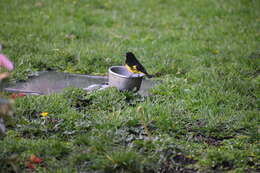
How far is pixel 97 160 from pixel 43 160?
509 millimetres

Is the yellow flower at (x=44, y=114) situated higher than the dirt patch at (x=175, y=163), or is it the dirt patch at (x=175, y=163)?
the yellow flower at (x=44, y=114)

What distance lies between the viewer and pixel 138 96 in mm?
4945

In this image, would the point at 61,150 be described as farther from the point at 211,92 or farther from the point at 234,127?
the point at 211,92

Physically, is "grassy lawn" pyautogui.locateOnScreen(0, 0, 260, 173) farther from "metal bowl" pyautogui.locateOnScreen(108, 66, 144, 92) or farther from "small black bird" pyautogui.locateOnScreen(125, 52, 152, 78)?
"small black bird" pyautogui.locateOnScreen(125, 52, 152, 78)

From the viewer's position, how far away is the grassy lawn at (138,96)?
3385 mm

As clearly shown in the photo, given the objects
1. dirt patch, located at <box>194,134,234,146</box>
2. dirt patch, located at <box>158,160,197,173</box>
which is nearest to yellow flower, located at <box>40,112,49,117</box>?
dirt patch, located at <box>158,160,197,173</box>

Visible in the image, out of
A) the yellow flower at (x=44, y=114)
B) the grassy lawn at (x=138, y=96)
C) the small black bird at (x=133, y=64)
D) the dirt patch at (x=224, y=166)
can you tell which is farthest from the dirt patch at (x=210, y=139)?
the yellow flower at (x=44, y=114)

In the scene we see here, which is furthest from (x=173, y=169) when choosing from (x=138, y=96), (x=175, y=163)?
(x=138, y=96)

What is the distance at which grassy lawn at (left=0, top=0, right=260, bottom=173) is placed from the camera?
3385mm

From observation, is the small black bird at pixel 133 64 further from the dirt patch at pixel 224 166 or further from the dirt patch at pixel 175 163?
the dirt patch at pixel 224 166

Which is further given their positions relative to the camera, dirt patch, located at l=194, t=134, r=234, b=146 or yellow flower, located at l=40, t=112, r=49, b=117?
yellow flower, located at l=40, t=112, r=49, b=117

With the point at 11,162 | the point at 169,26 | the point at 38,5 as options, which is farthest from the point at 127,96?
the point at 38,5

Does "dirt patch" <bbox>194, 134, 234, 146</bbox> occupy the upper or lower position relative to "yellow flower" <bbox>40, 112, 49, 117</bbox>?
lower

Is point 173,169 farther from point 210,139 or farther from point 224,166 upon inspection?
point 210,139
